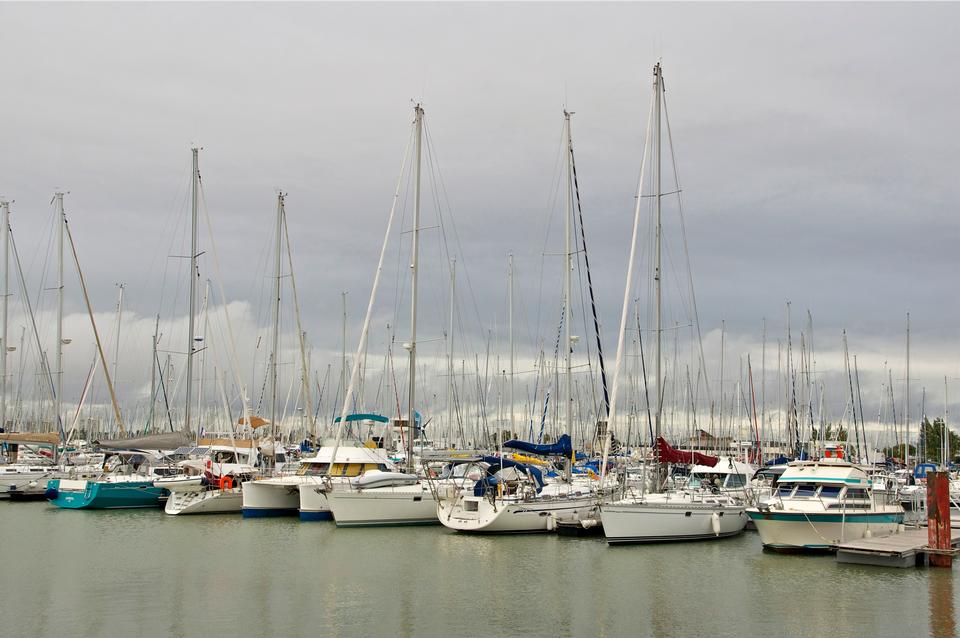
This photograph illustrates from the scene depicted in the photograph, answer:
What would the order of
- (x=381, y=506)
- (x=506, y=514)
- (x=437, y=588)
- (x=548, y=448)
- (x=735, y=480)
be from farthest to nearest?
(x=735, y=480), (x=548, y=448), (x=381, y=506), (x=506, y=514), (x=437, y=588)

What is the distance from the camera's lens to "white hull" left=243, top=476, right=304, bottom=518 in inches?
1738

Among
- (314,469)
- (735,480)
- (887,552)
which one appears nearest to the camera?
(887,552)

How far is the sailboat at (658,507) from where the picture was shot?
3362 cm

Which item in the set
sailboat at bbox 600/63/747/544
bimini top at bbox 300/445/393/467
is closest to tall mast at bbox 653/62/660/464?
sailboat at bbox 600/63/747/544

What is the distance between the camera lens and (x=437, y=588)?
25.9 meters

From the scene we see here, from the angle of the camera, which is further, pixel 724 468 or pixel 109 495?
pixel 724 468

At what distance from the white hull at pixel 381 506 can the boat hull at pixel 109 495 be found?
14.5 m

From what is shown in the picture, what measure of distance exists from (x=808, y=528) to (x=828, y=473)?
2.60 m

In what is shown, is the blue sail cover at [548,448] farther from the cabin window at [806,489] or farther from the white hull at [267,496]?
the cabin window at [806,489]

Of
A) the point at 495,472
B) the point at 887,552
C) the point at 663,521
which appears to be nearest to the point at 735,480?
the point at 663,521

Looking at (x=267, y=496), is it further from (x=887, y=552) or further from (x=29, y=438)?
(x=887, y=552)

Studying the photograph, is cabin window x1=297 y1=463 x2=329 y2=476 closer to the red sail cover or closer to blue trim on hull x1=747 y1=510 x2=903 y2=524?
the red sail cover

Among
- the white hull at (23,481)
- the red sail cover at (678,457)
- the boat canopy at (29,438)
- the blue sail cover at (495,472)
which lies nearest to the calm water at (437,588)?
the blue sail cover at (495,472)

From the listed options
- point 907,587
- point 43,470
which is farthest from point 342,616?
point 43,470
